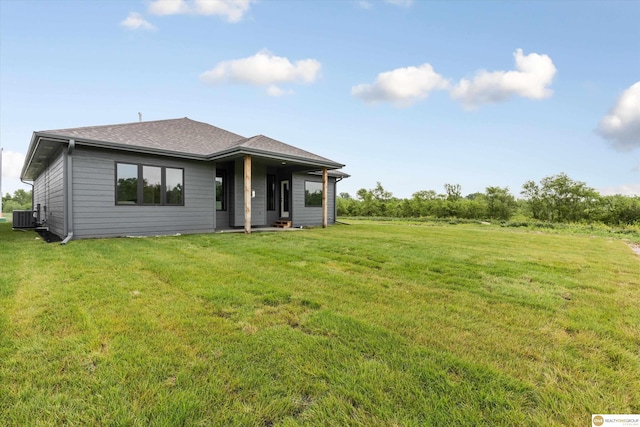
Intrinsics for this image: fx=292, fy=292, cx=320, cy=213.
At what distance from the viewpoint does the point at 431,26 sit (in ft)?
36.4

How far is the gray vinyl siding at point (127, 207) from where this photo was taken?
749cm

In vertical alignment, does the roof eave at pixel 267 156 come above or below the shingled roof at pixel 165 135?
below

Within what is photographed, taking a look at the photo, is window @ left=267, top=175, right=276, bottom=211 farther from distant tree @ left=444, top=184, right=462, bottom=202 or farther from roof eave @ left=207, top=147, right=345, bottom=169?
distant tree @ left=444, top=184, right=462, bottom=202

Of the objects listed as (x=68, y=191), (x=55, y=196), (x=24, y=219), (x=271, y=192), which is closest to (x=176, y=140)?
(x=68, y=191)

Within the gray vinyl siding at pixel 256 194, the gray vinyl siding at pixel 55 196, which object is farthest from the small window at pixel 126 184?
the gray vinyl siding at pixel 256 194

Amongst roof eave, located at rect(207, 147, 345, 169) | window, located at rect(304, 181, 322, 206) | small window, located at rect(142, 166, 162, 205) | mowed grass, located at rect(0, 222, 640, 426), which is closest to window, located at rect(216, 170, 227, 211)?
roof eave, located at rect(207, 147, 345, 169)

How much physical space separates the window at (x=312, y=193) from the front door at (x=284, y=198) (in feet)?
2.85

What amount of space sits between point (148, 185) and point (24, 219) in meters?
7.74

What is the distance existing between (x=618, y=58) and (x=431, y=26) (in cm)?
670

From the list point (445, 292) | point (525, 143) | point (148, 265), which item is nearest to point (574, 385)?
Result: point (445, 292)

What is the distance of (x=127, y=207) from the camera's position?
8195 mm

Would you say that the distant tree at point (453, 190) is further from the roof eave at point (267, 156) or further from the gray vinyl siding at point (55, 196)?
the gray vinyl siding at point (55, 196)

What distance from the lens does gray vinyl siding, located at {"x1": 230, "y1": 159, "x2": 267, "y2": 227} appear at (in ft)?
34.9

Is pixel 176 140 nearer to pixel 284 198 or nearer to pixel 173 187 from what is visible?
pixel 173 187
